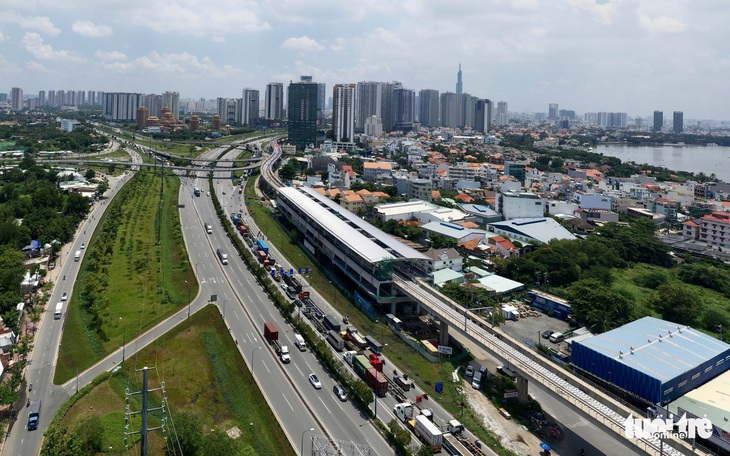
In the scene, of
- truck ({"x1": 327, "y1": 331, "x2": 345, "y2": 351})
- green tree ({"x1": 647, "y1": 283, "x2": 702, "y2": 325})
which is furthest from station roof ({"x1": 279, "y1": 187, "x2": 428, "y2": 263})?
green tree ({"x1": 647, "y1": 283, "x2": 702, "y2": 325})

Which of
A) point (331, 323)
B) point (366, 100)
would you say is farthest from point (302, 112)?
point (331, 323)

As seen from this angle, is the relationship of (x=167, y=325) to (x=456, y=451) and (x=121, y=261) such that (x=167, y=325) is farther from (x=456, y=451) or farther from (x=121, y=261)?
(x=456, y=451)

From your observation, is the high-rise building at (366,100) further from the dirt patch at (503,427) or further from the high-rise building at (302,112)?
the dirt patch at (503,427)

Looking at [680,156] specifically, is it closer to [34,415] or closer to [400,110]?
[400,110]

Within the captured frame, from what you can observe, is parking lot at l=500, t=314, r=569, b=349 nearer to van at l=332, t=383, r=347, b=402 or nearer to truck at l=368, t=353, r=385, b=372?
truck at l=368, t=353, r=385, b=372

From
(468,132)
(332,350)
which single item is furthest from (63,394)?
(468,132)
